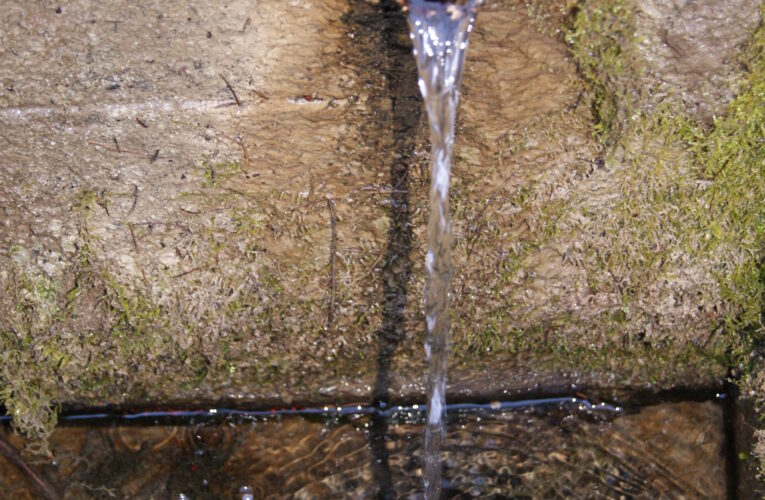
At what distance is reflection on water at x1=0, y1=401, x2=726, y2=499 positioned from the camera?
91.4 inches

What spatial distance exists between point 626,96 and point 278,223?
41.0 inches

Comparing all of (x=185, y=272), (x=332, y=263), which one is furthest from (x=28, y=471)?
(x=332, y=263)

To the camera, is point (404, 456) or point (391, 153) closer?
point (391, 153)

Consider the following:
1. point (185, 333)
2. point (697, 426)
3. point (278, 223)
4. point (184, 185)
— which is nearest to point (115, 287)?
point (185, 333)

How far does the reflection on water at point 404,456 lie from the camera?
2.32 m

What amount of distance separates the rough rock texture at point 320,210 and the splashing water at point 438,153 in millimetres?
52

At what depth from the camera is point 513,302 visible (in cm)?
225

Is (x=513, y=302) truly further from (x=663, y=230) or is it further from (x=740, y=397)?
(x=740, y=397)

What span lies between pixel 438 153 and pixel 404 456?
1044 mm

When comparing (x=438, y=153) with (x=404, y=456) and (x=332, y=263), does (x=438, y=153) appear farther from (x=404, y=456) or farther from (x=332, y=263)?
(x=404, y=456)

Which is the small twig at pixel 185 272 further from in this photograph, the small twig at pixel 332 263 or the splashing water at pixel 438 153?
the splashing water at pixel 438 153

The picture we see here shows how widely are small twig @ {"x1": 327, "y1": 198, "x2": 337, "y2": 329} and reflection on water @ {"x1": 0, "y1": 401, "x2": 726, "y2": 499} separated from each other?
44 cm

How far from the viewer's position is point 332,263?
7.11 ft

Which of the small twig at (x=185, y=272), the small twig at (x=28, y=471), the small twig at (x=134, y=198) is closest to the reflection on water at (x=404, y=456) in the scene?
the small twig at (x=28, y=471)
